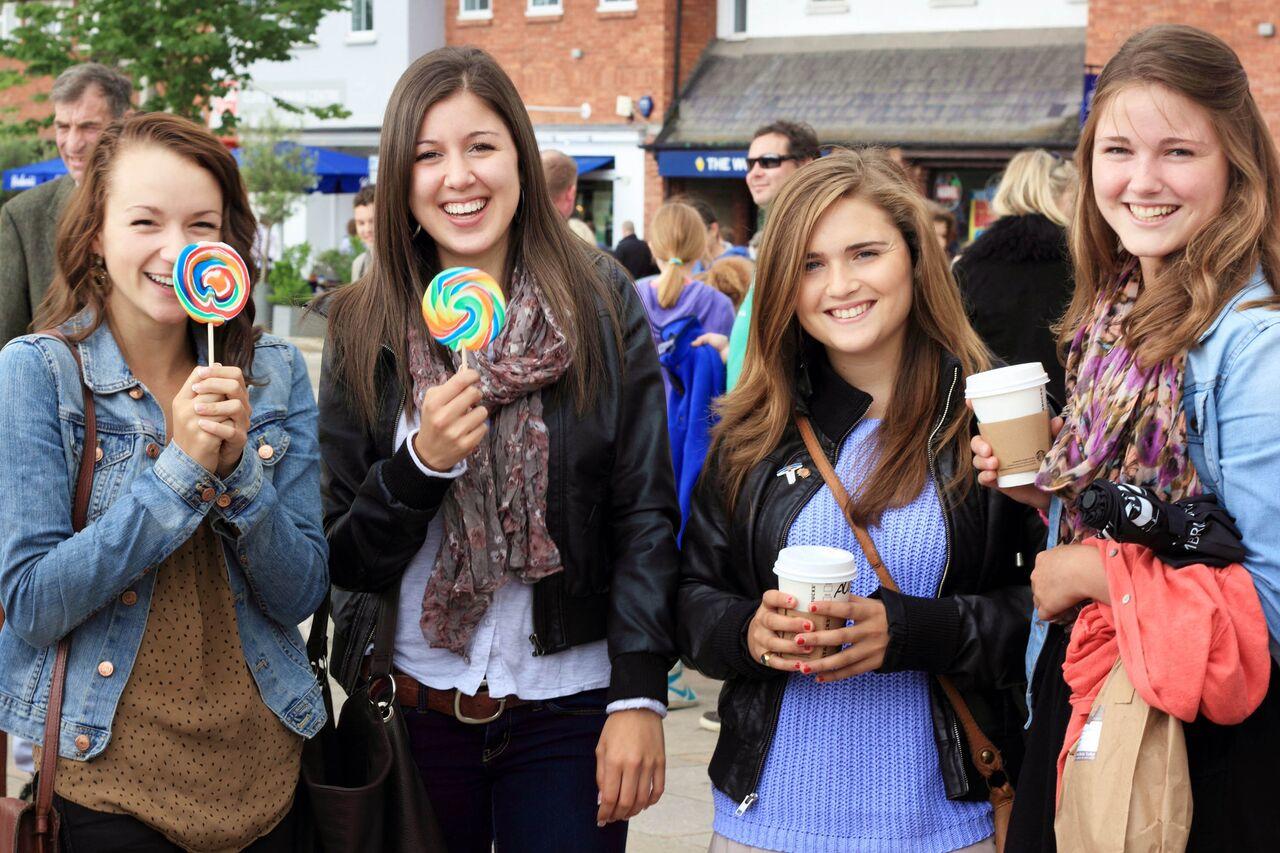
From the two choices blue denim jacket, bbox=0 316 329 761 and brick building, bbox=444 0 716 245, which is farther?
brick building, bbox=444 0 716 245

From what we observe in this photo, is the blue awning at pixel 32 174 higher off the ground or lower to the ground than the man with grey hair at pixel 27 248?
higher

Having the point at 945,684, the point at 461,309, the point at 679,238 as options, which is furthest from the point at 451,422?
the point at 679,238

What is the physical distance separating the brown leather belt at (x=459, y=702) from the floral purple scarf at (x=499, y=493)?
0.10 metres

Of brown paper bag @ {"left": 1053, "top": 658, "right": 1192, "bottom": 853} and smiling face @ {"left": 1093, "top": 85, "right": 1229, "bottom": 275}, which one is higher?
smiling face @ {"left": 1093, "top": 85, "right": 1229, "bottom": 275}

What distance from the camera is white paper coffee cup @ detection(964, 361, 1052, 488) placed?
103 inches

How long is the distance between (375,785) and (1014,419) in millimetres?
1392

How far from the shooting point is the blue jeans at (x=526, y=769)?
284cm

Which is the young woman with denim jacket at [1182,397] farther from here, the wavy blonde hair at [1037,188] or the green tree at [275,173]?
the green tree at [275,173]

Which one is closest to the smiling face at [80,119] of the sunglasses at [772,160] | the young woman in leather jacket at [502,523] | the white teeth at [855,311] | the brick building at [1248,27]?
the sunglasses at [772,160]

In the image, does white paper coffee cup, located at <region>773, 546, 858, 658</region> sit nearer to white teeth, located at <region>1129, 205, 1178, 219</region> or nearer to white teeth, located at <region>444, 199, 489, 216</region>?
white teeth, located at <region>1129, 205, 1178, 219</region>

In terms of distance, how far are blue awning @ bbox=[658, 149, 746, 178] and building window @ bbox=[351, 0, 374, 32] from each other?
7.80m

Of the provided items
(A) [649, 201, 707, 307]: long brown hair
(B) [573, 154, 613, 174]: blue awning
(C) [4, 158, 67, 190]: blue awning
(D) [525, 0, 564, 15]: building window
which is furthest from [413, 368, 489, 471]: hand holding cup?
(D) [525, 0, 564, 15]: building window

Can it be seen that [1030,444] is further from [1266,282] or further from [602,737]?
[602,737]

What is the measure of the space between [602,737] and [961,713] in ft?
2.29
